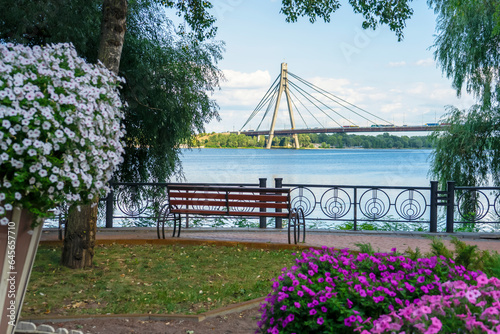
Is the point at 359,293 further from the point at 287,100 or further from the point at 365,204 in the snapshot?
the point at 287,100

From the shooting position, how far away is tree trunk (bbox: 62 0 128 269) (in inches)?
210

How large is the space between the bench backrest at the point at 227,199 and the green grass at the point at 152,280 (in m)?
0.66

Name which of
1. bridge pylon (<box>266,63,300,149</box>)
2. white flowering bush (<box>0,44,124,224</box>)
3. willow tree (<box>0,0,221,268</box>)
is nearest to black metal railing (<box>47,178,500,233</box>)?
willow tree (<box>0,0,221,268</box>)

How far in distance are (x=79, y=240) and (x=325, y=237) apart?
405 centimetres

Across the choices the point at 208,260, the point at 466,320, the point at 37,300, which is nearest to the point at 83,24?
the point at 208,260

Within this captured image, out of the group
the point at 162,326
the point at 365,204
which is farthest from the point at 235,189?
the point at 162,326

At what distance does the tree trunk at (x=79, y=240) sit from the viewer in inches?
210

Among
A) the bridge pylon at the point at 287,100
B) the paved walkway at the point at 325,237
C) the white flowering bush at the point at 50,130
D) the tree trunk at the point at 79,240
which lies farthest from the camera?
the bridge pylon at the point at 287,100

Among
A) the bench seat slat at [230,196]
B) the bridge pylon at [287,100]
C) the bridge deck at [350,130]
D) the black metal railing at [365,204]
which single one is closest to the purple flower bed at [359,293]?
the bench seat slat at [230,196]

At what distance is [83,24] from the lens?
8531 mm

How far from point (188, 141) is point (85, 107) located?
8547mm

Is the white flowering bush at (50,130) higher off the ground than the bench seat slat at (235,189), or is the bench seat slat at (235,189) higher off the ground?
the white flowering bush at (50,130)

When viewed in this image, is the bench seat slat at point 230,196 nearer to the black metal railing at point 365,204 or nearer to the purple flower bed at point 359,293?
the black metal railing at point 365,204

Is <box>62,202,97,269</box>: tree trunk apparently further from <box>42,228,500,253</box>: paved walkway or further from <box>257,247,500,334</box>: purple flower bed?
<box>257,247,500,334</box>: purple flower bed
